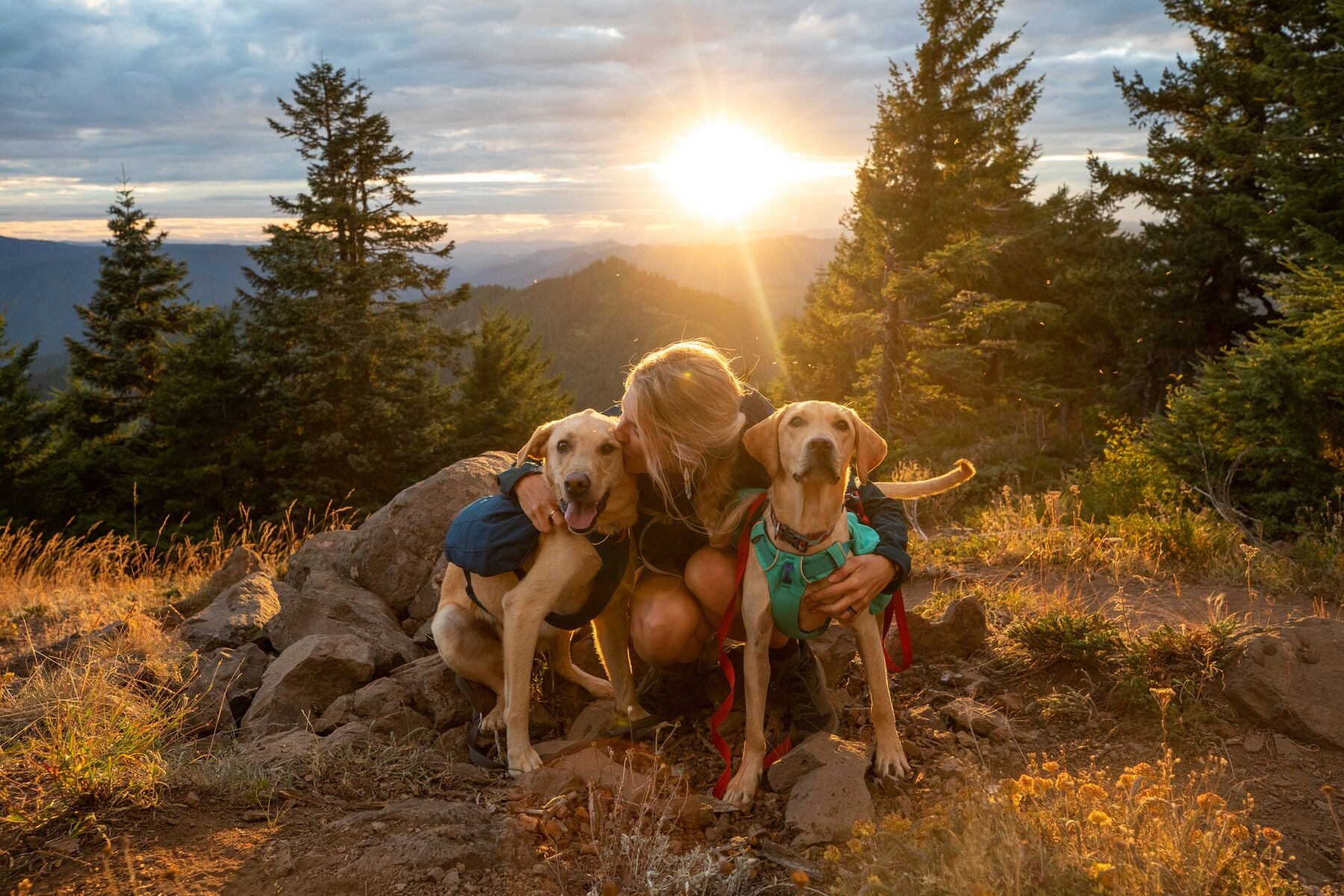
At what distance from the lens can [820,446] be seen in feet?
8.87

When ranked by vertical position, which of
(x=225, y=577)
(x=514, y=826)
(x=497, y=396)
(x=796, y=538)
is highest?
(x=796, y=538)

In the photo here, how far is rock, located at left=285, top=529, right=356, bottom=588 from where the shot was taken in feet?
16.2

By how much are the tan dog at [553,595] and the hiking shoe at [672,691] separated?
0.29 feet

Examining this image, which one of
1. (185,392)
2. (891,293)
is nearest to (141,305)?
(185,392)

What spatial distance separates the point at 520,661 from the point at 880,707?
4.44ft

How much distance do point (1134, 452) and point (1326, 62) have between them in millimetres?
6694

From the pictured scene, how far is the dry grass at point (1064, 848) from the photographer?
5.84 feet

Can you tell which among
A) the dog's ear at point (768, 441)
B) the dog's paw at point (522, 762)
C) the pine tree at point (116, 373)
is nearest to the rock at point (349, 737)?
the dog's paw at point (522, 762)

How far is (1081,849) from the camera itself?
1920 mm

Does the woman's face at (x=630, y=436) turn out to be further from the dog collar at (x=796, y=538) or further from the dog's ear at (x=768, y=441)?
the dog collar at (x=796, y=538)

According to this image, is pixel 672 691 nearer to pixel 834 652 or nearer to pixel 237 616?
pixel 834 652

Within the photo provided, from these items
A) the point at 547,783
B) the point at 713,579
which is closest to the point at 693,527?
the point at 713,579

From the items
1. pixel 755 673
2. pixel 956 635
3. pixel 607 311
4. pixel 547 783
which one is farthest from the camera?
pixel 607 311

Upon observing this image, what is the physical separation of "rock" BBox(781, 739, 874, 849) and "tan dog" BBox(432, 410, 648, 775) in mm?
895
